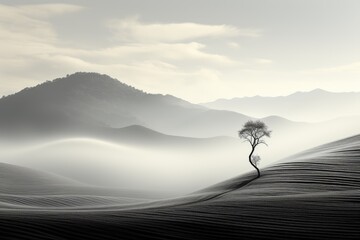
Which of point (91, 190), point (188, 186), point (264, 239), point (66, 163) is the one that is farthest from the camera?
point (66, 163)

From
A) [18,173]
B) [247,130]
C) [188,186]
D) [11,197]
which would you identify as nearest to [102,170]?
[188,186]

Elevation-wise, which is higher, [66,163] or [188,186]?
[66,163]

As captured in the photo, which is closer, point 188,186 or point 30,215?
point 30,215

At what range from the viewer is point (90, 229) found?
1830 cm

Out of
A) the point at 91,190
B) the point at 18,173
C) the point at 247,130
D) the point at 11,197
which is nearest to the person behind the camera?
the point at 247,130

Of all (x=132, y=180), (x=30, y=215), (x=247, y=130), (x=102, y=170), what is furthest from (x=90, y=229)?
(x=102, y=170)

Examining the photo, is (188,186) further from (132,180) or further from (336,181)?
(336,181)

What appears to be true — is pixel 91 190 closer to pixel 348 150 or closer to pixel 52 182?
pixel 52 182

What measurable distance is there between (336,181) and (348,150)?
950cm

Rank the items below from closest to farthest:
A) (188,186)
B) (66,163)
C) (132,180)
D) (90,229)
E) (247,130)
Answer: (90,229)
(247,130)
(188,186)
(132,180)
(66,163)

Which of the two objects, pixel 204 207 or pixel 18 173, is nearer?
pixel 204 207

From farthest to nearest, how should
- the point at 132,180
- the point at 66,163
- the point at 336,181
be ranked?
the point at 66,163
the point at 132,180
the point at 336,181

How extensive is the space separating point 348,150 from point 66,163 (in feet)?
497

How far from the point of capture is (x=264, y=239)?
16.9 m
